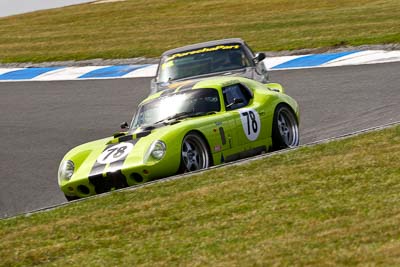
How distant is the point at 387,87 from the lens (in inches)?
647

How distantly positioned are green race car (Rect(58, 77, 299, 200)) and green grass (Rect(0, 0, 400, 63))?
28.7ft

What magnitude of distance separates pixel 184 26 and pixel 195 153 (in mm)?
18800

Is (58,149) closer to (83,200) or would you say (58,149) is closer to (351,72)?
(83,200)

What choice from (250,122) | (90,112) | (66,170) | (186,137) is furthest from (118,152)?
(90,112)

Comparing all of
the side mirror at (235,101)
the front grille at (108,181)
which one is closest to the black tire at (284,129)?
Result: the side mirror at (235,101)

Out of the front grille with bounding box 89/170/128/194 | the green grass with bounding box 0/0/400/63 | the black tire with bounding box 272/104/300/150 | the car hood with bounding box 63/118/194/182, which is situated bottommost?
the green grass with bounding box 0/0/400/63

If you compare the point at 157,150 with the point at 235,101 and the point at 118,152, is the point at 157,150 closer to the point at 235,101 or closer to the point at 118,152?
the point at 118,152

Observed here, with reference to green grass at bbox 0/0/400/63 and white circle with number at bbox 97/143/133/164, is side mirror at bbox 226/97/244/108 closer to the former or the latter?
white circle with number at bbox 97/143/133/164

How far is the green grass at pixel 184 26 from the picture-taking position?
944 inches

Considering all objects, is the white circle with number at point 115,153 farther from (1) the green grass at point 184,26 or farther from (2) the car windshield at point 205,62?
(1) the green grass at point 184,26

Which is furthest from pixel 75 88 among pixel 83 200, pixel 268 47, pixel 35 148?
pixel 83 200

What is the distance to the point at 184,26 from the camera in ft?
98.9

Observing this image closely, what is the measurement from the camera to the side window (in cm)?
1255

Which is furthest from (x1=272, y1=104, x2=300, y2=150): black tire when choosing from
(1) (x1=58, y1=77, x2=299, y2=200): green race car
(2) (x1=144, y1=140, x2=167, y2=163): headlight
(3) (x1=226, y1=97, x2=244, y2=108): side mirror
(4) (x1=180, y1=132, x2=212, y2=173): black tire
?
(2) (x1=144, y1=140, x2=167, y2=163): headlight
